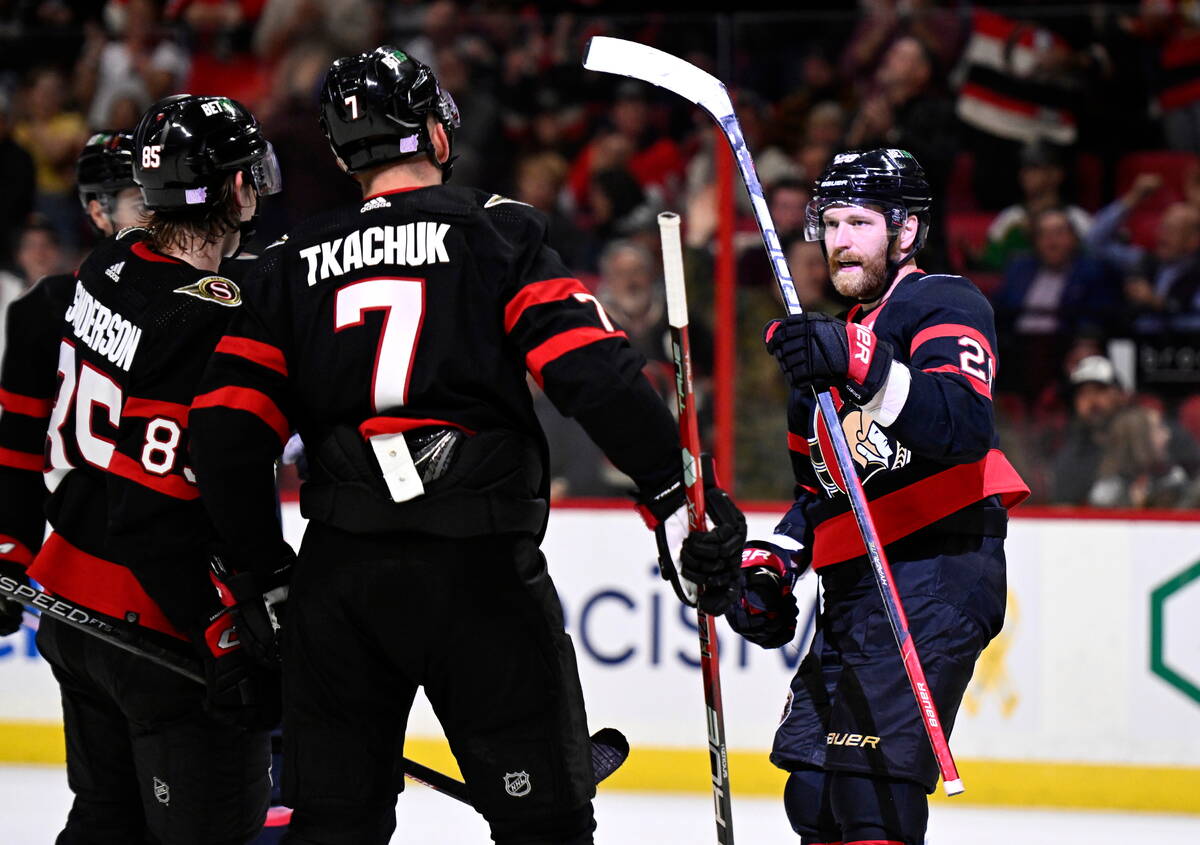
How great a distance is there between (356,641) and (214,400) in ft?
1.25

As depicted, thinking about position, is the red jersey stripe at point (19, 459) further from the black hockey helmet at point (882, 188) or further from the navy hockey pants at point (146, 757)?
the black hockey helmet at point (882, 188)

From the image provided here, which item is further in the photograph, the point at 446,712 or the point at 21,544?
the point at 21,544

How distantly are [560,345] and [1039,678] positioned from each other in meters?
2.64

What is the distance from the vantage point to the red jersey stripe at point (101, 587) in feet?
7.88

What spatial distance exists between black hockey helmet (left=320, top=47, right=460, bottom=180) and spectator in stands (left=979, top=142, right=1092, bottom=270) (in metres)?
3.14

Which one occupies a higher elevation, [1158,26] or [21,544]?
[1158,26]

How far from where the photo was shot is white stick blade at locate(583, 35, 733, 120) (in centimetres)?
235

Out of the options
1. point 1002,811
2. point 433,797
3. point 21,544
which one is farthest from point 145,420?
point 1002,811

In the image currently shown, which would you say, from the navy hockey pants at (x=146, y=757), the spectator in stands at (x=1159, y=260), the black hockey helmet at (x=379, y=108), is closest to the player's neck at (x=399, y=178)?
the black hockey helmet at (x=379, y=108)

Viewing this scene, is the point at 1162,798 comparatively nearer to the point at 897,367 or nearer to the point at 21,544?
the point at 897,367

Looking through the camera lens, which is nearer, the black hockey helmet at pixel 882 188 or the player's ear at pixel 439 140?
the player's ear at pixel 439 140

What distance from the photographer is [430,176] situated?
7.14ft

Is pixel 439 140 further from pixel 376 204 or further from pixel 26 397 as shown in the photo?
pixel 26 397

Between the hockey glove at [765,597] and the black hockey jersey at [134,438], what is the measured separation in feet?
2.90
